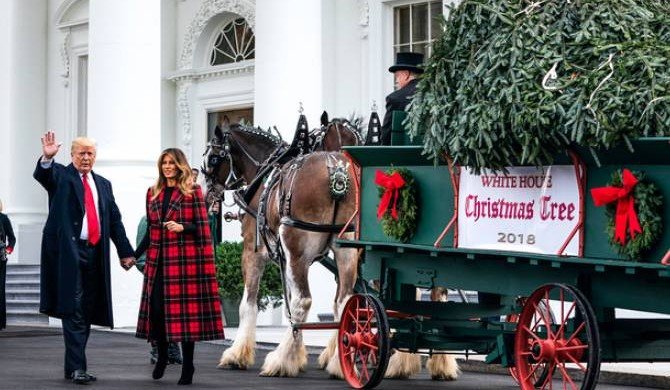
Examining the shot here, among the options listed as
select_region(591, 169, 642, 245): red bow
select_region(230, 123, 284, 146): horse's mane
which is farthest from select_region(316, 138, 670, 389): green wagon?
select_region(230, 123, 284, 146): horse's mane

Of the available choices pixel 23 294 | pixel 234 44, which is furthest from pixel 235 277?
pixel 234 44

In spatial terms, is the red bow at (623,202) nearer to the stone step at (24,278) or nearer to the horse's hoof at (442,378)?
the horse's hoof at (442,378)

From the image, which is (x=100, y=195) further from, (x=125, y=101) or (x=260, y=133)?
(x=125, y=101)

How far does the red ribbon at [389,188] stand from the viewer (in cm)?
1041

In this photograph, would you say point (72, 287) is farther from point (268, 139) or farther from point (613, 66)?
point (613, 66)

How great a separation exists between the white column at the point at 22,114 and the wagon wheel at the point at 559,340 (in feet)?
57.3

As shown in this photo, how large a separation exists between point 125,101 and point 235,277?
2810 millimetres

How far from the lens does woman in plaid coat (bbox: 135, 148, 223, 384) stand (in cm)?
1142

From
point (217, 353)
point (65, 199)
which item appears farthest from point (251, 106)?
point (65, 199)

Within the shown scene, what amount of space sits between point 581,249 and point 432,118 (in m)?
1.45

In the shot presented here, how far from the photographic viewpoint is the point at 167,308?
448 inches

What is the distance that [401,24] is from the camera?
21.5m

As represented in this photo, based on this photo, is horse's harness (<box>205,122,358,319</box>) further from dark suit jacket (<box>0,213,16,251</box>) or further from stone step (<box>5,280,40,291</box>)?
stone step (<box>5,280,40,291</box>)

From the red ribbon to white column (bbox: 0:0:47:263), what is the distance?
15995mm
